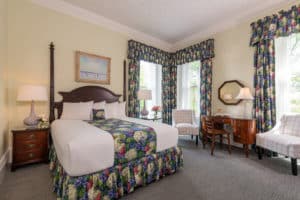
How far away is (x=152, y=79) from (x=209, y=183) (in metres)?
3.71

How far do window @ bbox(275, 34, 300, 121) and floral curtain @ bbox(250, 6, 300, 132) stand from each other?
14cm

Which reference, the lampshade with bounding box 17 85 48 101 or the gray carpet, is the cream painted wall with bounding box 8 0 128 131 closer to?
the lampshade with bounding box 17 85 48 101

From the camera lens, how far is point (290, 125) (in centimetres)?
272

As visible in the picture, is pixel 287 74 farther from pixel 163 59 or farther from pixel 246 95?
pixel 163 59

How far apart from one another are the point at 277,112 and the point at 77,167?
3.82m

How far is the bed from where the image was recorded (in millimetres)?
1474

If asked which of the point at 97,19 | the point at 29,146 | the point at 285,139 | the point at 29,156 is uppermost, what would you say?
the point at 97,19

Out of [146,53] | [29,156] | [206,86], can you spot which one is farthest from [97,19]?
[206,86]

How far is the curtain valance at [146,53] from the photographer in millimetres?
4270

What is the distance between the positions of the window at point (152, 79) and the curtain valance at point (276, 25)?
2.82 m

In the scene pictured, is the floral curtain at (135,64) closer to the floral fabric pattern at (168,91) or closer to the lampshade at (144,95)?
the lampshade at (144,95)

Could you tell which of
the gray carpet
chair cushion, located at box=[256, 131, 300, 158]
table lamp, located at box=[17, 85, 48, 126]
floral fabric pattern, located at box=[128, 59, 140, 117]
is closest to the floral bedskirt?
the gray carpet

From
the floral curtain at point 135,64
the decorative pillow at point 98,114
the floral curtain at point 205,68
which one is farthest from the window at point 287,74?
the decorative pillow at point 98,114

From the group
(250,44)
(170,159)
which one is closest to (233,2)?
(250,44)
